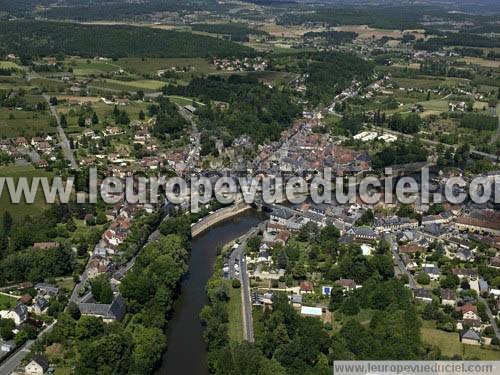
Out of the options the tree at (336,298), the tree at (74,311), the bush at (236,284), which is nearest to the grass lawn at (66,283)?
the tree at (74,311)

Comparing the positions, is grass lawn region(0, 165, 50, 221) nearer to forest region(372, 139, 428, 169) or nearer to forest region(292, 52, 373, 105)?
forest region(372, 139, 428, 169)

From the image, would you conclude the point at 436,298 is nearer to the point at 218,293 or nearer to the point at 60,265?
the point at 218,293

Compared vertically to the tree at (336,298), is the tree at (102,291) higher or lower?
higher

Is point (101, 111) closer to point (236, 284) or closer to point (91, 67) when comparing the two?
point (91, 67)

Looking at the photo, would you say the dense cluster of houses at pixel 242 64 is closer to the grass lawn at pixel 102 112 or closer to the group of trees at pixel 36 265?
the grass lawn at pixel 102 112

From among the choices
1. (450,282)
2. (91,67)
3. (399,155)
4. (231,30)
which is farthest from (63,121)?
(231,30)

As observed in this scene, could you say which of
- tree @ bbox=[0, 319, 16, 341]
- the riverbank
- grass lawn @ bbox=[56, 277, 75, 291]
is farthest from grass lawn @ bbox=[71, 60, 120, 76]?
tree @ bbox=[0, 319, 16, 341]

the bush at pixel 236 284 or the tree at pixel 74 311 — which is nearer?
the tree at pixel 74 311
